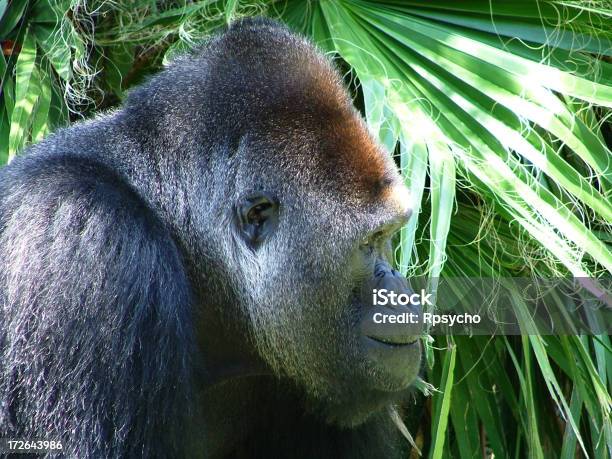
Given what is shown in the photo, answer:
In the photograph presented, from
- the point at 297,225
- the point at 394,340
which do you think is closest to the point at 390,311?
the point at 394,340

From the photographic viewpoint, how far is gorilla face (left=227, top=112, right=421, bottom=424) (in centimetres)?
354

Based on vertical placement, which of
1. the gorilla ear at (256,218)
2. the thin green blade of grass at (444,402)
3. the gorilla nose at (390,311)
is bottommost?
the thin green blade of grass at (444,402)

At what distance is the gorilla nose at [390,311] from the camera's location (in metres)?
3.47

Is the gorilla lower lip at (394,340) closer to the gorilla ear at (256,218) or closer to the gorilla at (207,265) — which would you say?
the gorilla at (207,265)

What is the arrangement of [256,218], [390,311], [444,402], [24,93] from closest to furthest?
[390,311]
[256,218]
[444,402]
[24,93]

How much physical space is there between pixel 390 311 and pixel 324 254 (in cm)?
31

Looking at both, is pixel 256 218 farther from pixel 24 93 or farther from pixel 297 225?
pixel 24 93

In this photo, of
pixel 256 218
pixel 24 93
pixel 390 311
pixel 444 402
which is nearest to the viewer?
pixel 390 311

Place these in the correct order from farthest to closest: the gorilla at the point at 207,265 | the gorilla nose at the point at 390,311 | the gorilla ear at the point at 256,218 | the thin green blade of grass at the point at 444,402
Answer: the thin green blade of grass at the point at 444,402
the gorilla ear at the point at 256,218
the gorilla nose at the point at 390,311
the gorilla at the point at 207,265

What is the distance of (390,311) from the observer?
3.48m

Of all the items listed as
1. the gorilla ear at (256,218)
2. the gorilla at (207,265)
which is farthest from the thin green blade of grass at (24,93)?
the gorilla ear at (256,218)

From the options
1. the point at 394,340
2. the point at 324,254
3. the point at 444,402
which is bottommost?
the point at 444,402

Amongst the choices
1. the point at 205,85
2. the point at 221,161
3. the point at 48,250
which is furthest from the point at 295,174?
the point at 48,250

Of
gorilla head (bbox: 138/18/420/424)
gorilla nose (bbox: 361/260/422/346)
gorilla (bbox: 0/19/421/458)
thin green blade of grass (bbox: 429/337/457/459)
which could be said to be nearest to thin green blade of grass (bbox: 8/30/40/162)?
gorilla (bbox: 0/19/421/458)
